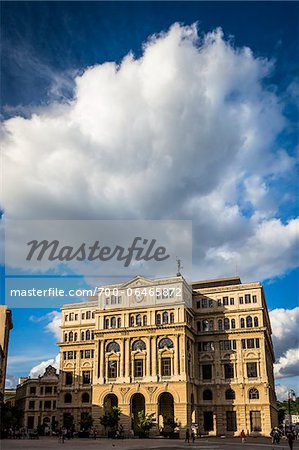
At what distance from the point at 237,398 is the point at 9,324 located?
41509 mm

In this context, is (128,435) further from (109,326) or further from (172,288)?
(172,288)

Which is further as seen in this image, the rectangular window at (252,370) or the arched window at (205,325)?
the arched window at (205,325)

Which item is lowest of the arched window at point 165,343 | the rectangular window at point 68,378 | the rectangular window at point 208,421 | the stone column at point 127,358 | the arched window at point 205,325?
the rectangular window at point 208,421

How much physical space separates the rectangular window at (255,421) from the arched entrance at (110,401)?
21149mm

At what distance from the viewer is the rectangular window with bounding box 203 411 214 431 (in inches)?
2874

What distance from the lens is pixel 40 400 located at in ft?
336

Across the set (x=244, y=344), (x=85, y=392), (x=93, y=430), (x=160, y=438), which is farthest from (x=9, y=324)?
(x=244, y=344)

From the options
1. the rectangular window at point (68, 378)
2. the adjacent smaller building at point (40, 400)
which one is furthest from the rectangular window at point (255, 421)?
the adjacent smaller building at point (40, 400)

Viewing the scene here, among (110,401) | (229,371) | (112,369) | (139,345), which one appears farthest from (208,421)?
(112,369)

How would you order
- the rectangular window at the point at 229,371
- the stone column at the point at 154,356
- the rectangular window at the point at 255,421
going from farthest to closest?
the rectangular window at the point at 229,371
the stone column at the point at 154,356
the rectangular window at the point at 255,421

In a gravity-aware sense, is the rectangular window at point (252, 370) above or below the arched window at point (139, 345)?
below

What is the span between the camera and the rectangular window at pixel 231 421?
235 ft

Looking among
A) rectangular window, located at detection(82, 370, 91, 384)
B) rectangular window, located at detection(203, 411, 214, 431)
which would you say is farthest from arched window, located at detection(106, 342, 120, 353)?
rectangular window, located at detection(203, 411, 214, 431)

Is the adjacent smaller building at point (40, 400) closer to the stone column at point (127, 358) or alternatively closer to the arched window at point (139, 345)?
the stone column at point (127, 358)
